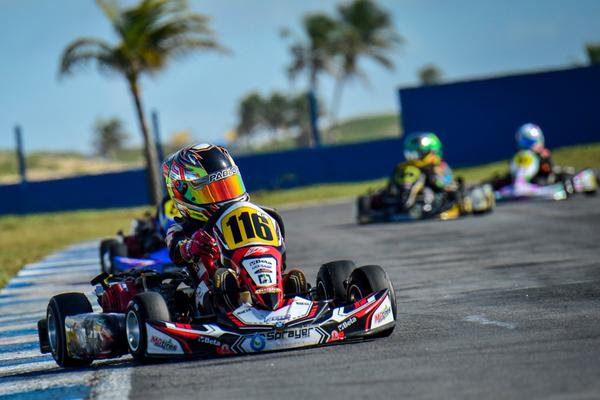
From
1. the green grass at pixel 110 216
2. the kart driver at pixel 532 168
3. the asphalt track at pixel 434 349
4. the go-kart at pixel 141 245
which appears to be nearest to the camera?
the asphalt track at pixel 434 349

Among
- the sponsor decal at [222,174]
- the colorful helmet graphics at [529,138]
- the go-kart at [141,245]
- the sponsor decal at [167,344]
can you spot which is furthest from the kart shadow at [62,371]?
the colorful helmet graphics at [529,138]

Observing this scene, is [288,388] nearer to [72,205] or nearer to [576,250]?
[576,250]

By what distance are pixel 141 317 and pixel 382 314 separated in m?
1.26

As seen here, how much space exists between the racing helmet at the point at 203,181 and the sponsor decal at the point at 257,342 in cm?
124

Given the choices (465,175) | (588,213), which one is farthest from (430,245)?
(465,175)

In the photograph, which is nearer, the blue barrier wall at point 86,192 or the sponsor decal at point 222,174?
the sponsor decal at point 222,174

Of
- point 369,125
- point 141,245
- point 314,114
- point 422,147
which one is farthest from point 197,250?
point 369,125

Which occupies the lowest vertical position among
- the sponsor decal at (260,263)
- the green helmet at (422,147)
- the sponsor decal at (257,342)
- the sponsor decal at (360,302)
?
the sponsor decal at (257,342)

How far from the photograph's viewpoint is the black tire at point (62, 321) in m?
6.99

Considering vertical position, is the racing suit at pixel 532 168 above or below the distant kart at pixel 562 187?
above

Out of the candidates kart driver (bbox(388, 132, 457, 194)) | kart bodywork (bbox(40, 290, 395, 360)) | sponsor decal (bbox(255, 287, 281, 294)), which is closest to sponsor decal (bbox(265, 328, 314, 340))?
kart bodywork (bbox(40, 290, 395, 360))

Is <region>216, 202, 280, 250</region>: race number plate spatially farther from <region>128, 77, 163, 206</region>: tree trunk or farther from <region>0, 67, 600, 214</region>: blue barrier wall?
<region>0, 67, 600, 214</region>: blue barrier wall

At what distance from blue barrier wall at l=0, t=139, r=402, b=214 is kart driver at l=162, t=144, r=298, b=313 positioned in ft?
72.0

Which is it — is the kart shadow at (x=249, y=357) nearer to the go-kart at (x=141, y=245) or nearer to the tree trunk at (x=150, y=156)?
the go-kart at (x=141, y=245)
